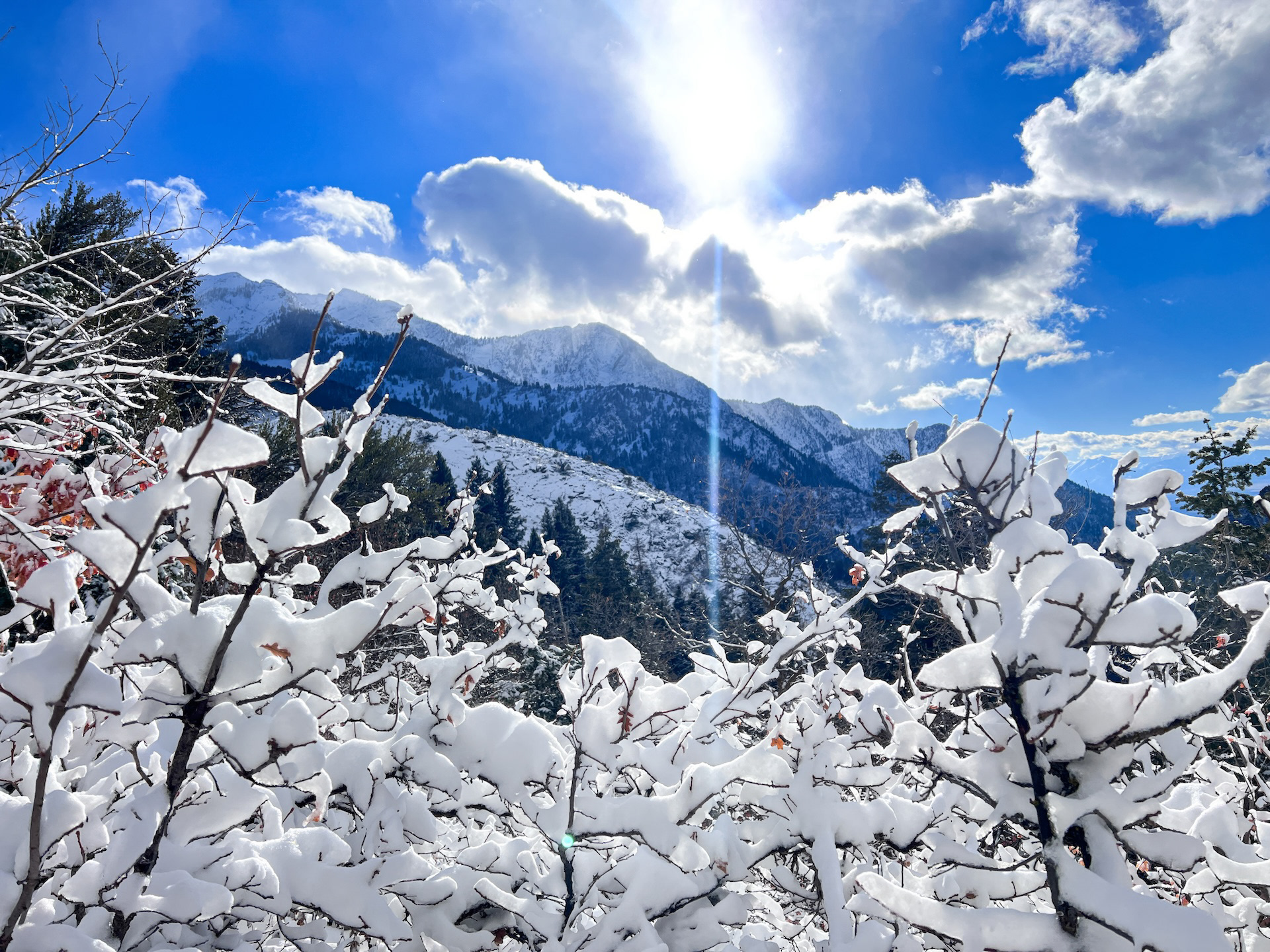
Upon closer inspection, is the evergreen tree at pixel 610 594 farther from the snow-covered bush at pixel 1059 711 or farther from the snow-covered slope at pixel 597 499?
the snow-covered bush at pixel 1059 711

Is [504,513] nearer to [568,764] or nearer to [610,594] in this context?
[610,594]

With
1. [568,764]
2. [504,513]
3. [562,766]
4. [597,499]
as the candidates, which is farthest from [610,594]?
[562,766]

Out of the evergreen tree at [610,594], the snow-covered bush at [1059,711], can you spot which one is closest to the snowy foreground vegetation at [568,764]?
the snow-covered bush at [1059,711]

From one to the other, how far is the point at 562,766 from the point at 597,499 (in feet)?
192

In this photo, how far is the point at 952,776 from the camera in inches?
57.6

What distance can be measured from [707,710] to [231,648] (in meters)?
1.76

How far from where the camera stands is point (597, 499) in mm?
60219

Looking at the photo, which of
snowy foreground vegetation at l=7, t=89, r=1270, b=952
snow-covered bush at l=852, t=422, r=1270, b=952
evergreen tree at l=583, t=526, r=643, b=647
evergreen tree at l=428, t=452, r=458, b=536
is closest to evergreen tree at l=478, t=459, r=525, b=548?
evergreen tree at l=428, t=452, r=458, b=536

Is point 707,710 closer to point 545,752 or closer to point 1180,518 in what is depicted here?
point 545,752

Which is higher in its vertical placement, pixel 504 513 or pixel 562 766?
pixel 504 513

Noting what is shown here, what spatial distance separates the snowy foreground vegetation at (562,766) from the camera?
3.75 ft

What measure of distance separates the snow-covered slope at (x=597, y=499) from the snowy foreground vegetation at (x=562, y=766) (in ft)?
152

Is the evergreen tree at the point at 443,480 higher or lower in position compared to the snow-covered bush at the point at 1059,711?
higher

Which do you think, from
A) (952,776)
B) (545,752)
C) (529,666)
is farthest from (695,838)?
(529,666)
